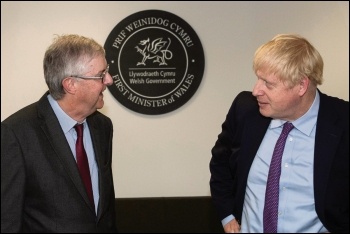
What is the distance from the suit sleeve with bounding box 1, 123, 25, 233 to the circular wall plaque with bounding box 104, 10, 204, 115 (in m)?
1.78

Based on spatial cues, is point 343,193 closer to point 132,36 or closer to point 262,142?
point 262,142

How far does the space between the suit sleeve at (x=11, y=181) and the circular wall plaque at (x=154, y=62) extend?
178 cm

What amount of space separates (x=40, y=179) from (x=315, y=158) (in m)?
1.15

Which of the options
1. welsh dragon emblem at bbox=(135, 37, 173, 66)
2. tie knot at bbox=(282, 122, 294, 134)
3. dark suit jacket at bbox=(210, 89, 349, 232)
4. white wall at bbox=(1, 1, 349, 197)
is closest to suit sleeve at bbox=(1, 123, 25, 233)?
dark suit jacket at bbox=(210, 89, 349, 232)

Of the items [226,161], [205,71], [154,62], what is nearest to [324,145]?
[226,161]

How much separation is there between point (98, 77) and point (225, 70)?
5.60ft

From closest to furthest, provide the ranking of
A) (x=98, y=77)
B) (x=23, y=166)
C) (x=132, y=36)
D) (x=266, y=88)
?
(x=23, y=166) → (x=266, y=88) → (x=98, y=77) → (x=132, y=36)

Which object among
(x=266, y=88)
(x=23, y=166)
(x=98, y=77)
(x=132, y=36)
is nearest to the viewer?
(x=23, y=166)

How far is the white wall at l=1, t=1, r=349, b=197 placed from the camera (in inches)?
148

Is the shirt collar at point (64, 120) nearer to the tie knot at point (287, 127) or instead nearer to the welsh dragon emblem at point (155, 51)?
the tie knot at point (287, 127)

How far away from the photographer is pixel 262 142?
2.30m

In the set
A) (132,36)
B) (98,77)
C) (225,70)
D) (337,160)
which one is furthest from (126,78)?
(337,160)

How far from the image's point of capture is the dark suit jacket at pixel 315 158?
82.8 inches

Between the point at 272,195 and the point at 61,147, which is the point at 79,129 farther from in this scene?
the point at 272,195
